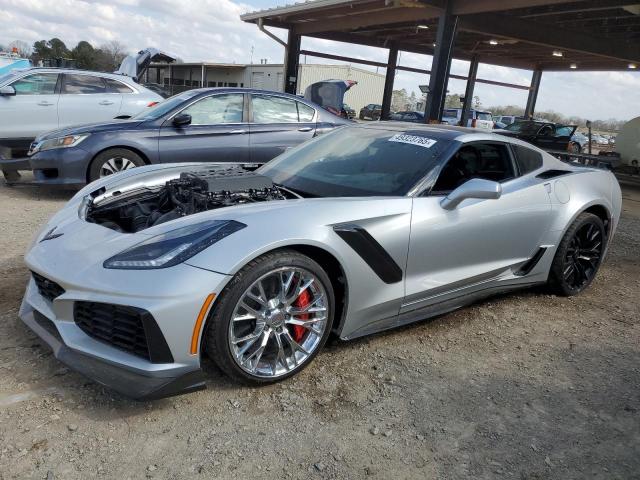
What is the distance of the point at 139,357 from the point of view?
2279 millimetres

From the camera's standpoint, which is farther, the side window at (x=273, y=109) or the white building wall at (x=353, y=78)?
the white building wall at (x=353, y=78)

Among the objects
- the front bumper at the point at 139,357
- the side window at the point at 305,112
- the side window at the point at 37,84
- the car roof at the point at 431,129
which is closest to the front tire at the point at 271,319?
the front bumper at the point at 139,357

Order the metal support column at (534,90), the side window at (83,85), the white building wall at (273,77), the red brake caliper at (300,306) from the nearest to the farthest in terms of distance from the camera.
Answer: the red brake caliper at (300,306) < the side window at (83,85) < the metal support column at (534,90) < the white building wall at (273,77)

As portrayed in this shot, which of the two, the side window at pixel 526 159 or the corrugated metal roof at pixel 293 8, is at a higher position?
the corrugated metal roof at pixel 293 8

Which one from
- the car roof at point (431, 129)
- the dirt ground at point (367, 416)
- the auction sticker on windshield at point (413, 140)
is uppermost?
the car roof at point (431, 129)

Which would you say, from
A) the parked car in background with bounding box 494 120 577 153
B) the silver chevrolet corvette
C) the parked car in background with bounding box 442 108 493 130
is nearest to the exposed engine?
the silver chevrolet corvette

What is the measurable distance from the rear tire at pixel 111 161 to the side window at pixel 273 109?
1585 millimetres

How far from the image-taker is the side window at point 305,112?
7.12 m

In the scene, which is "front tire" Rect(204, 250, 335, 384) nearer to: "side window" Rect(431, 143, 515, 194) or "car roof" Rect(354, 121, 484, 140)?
"side window" Rect(431, 143, 515, 194)

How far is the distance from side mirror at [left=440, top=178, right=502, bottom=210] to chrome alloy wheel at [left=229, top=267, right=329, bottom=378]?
3.21 feet

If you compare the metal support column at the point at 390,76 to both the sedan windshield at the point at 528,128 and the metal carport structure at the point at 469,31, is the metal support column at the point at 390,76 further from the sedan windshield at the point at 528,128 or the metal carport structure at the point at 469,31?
the sedan windshield at the point at 528,128

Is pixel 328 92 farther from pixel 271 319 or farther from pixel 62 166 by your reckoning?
pixel 271 319

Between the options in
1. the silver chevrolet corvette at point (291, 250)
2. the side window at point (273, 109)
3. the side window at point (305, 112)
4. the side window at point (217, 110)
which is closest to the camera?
the silver chevrolet corvette at point (291, 250)

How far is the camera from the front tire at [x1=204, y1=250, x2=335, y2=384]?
2400 mm
